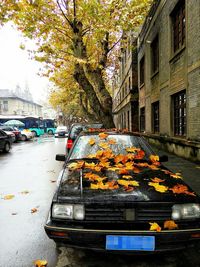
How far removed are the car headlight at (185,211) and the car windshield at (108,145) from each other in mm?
1611

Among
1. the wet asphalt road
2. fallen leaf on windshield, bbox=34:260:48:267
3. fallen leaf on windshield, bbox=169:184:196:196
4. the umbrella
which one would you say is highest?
the umbrella

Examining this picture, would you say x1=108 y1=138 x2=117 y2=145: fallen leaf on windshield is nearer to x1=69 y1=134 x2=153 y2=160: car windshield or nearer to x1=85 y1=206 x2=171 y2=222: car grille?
x1=69 y1=134 x2=153 y2=160: car windshield

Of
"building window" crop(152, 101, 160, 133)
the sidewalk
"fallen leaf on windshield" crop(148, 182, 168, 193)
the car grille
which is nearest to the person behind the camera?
the car grille

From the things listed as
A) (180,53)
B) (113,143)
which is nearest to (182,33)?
(180,53)

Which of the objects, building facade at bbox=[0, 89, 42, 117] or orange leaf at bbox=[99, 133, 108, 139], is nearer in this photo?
orange leaf at bbox=[99, 133, 108, 139]

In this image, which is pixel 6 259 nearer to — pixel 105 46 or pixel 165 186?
pixel 165 186

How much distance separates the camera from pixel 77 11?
13.6 meters

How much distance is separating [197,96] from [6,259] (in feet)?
26.3

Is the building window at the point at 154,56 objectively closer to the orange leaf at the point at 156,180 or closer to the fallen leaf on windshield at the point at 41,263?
the orange leaf at the point at 156,180

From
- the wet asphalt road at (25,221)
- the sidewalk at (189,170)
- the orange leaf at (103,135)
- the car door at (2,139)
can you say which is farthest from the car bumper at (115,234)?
the car door at (2,139)

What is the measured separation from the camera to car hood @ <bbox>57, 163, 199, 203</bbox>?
2.74 meters

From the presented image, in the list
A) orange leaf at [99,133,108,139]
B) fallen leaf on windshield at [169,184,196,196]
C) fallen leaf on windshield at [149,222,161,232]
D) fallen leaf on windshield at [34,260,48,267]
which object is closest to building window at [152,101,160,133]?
orange leaf at [99,133,108,139]

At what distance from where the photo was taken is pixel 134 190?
9.54 feet

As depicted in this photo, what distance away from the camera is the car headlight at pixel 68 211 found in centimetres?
266
